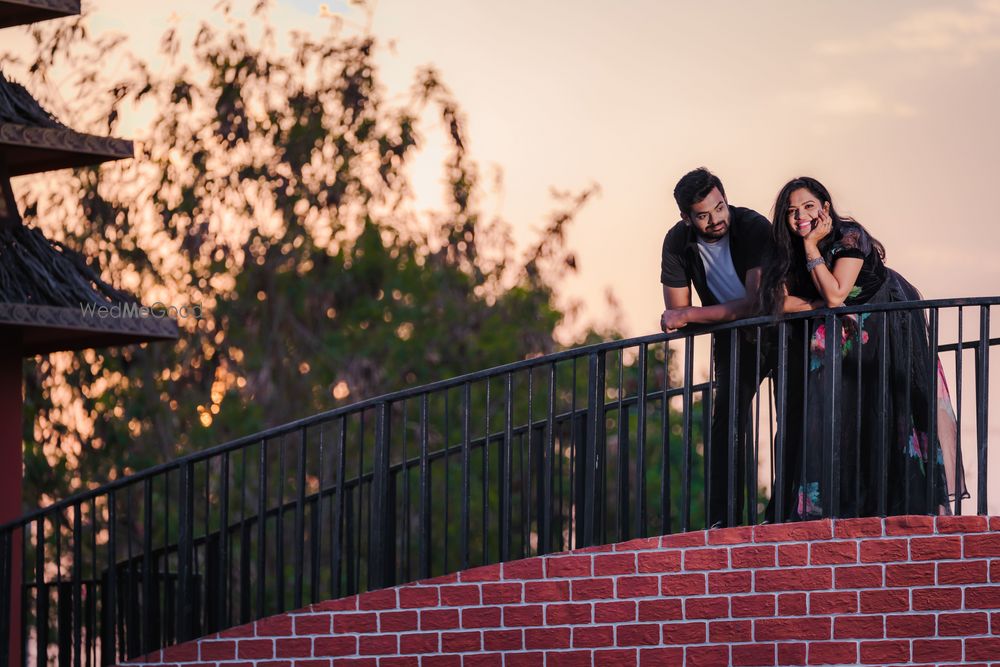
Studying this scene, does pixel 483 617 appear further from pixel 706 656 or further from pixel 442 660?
pixel 706 656

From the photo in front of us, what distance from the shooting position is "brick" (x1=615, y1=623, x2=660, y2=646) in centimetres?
785

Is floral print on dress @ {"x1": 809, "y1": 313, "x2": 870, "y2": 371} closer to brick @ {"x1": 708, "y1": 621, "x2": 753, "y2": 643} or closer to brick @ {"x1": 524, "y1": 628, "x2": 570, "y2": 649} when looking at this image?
brick @ {"x1": 708, "y1": 621, "x2": 753, "y2": 643}

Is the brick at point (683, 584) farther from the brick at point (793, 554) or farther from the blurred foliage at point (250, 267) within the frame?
the blurred foliage at point (250, 267)

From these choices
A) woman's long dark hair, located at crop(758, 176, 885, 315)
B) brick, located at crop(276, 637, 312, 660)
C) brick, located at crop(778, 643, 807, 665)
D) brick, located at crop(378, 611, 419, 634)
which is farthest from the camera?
brick, located at crop(276, 637, 312, 660)

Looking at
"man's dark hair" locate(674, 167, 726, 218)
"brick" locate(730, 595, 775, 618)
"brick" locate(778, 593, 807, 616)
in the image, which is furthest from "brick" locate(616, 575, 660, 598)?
"man's dark hair" locate(674, 167, 726, 218)

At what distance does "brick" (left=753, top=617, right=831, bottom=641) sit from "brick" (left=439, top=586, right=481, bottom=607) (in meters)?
1.45

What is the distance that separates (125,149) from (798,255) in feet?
19.4

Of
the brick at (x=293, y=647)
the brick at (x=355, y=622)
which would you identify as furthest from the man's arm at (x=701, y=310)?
the brick at (x=293, y=647)

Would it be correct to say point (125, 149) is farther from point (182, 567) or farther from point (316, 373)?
point (316, 373)

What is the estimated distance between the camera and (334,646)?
8195 mm

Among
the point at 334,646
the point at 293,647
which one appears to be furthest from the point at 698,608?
the point at 293,647

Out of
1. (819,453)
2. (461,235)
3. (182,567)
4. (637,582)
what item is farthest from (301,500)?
(461,235)

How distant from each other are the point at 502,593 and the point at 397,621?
59 centimetres

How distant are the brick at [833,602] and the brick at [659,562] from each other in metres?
0.69
